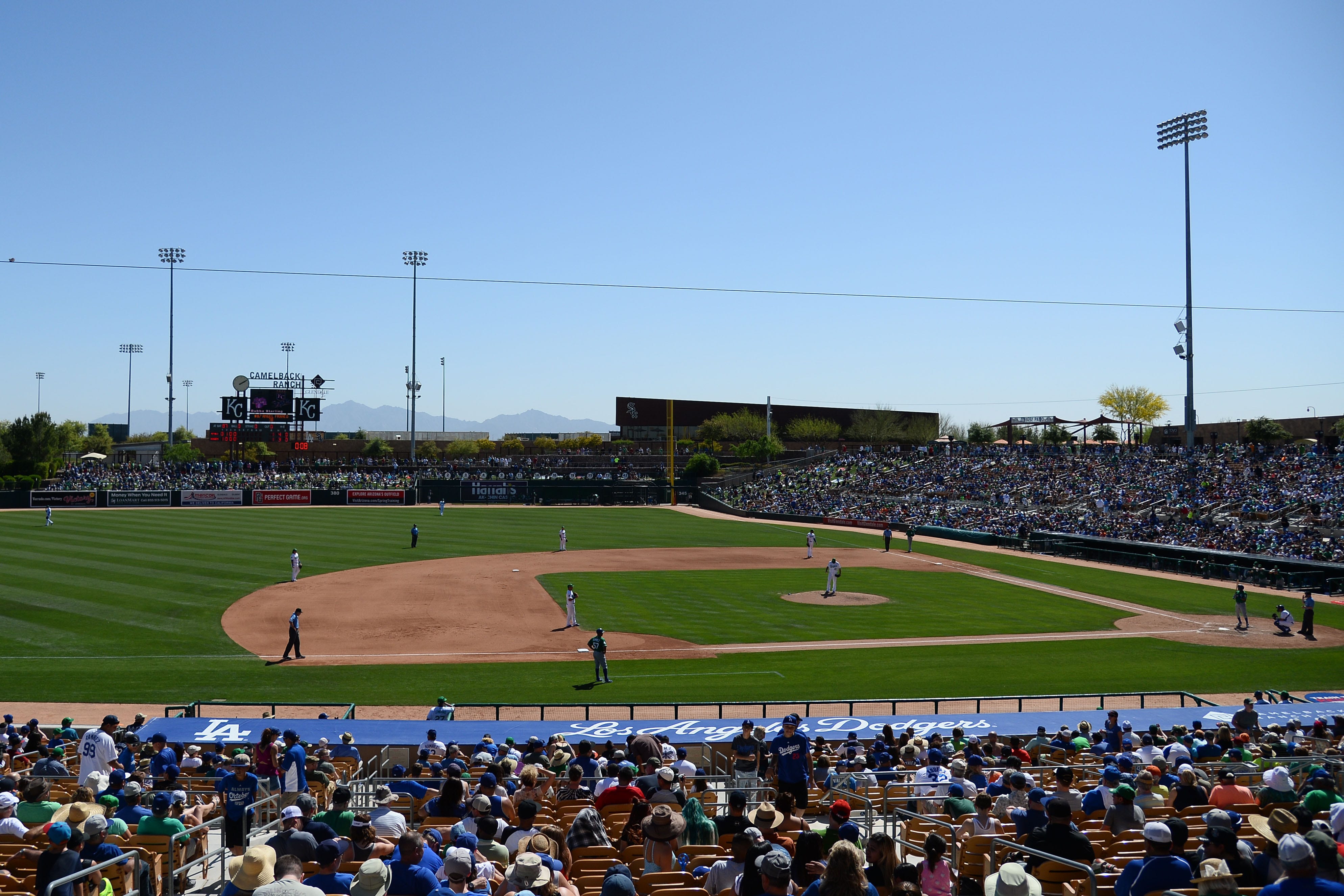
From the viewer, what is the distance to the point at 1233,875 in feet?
20.8

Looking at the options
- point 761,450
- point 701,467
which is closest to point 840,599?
point 701,467

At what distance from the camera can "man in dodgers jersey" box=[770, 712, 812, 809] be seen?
1083 centimetres

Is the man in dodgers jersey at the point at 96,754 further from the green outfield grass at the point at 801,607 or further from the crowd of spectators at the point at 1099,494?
the crowd of spectators at the point at 1099,494

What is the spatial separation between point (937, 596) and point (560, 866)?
1260 inches

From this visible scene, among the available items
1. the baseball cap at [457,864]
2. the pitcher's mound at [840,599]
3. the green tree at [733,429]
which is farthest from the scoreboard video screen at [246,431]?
the baseball cap at [457,864]

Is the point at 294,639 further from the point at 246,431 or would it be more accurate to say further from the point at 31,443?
the point at 31,443

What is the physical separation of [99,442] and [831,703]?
507 ft

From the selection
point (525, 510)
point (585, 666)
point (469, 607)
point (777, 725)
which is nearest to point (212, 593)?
point (469, 607)

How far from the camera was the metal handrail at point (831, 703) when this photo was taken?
1788cm

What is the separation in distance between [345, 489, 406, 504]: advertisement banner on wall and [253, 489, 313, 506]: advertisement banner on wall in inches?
123

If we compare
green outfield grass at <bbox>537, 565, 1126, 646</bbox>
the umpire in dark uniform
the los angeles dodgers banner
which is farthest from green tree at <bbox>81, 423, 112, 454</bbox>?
the los angeles dodgers banner

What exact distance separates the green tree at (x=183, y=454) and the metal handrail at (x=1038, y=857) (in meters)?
112

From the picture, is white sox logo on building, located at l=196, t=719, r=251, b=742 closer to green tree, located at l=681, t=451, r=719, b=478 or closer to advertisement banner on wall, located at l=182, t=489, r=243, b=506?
advertisement banner on wall, located at l=182, t=489, r=243, b=506

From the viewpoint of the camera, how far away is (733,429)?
384ft
